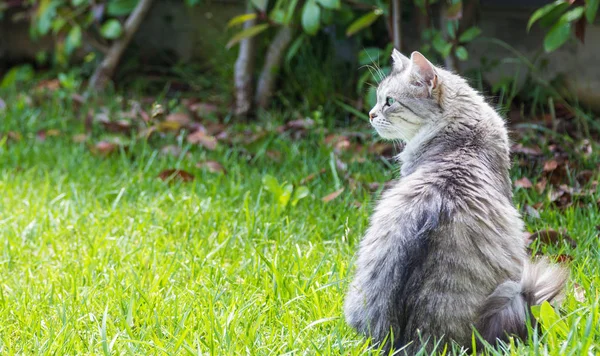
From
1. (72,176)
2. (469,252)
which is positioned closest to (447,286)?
(469,252)

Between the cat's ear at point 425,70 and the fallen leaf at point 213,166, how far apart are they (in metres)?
1.46

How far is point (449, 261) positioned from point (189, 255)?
109 centimetres

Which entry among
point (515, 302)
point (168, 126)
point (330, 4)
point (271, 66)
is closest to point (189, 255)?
point (515, 302)

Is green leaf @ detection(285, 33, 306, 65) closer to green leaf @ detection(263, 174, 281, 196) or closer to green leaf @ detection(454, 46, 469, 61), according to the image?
green leaf @ detection(454, 46, 469, 61)

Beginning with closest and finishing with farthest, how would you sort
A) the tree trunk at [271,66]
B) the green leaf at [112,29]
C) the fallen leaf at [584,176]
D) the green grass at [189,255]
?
the green grass at [189,255] < the fallen leaf at [584,176] < the tree trunk at [271,66] < the green leaf at [112,29]

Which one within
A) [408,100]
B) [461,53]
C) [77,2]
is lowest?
[461,53]

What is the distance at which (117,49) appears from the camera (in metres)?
5.18

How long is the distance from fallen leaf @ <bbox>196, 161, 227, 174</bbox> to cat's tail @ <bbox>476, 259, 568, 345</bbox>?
188 centimetres

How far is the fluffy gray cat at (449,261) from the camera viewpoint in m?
1.86

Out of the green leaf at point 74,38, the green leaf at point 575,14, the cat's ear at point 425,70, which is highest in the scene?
the cat's ear at point 425,70

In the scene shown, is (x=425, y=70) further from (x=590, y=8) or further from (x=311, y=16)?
(x=311, y=16)

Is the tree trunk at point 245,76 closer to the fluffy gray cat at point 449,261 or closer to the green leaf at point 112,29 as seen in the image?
the green leaf at point 112,29

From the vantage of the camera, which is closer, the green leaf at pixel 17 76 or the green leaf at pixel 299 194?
the green leaf at pixel 299 194

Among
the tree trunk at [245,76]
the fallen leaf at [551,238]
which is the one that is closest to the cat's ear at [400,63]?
the fallen leaf at [551,238]
